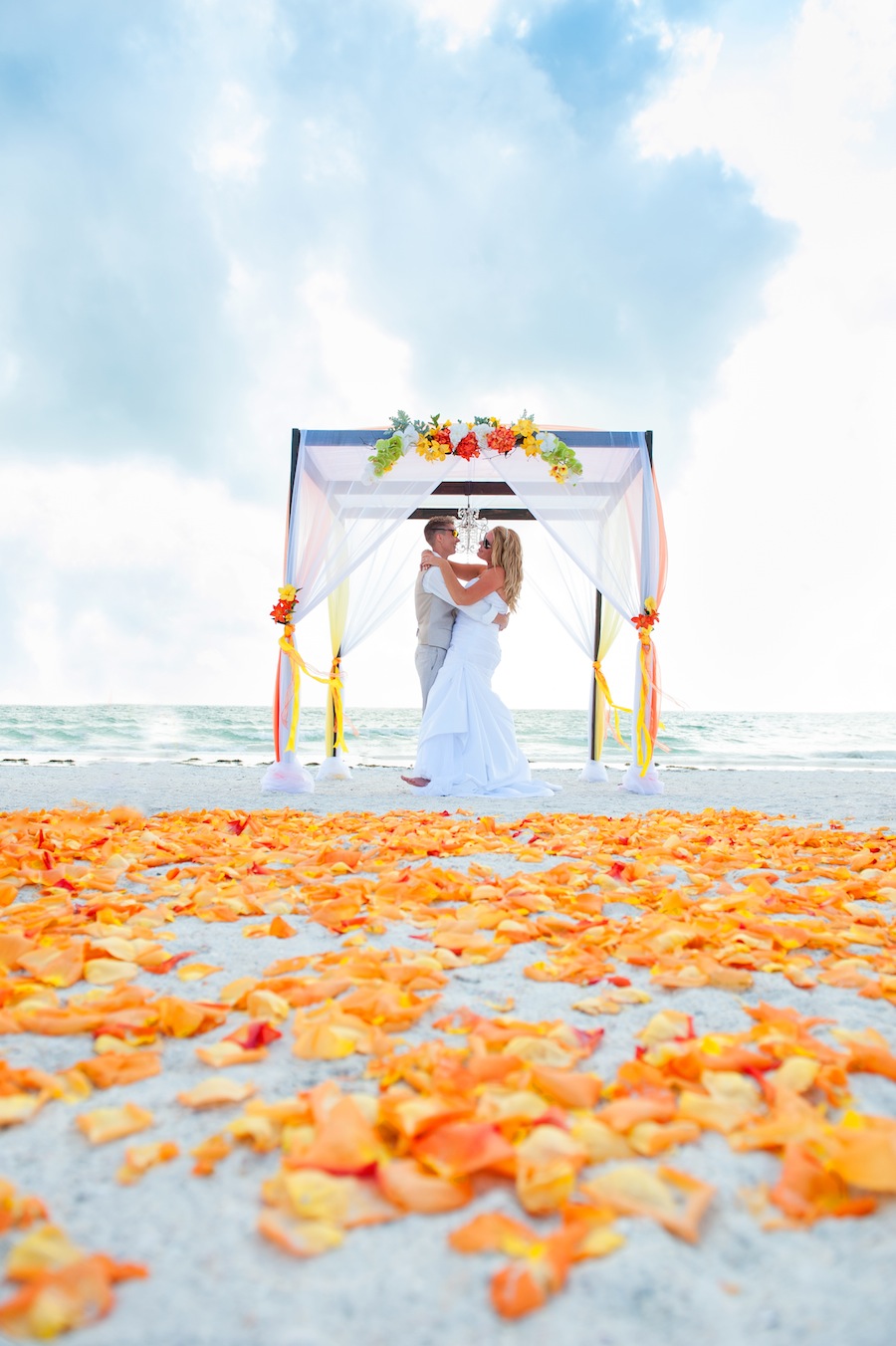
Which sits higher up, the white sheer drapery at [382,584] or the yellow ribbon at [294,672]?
the white sheer drapery at [382,584]

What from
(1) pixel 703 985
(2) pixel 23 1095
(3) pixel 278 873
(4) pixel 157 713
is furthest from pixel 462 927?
(4) pixel 157 713

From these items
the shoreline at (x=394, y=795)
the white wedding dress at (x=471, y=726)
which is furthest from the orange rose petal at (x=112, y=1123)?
the white wedding dress at (x=471, y=726)

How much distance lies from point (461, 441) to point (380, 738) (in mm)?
13639

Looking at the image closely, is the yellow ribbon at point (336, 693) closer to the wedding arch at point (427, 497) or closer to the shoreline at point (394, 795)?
the wedding arch at point (427, 497)

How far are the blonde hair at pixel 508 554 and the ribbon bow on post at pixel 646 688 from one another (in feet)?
3.66

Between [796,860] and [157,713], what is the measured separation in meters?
22.2

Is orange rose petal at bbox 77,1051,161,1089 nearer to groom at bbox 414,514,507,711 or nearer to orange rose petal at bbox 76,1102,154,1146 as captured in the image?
orange rose petal at bbox 76,1102,154,1146

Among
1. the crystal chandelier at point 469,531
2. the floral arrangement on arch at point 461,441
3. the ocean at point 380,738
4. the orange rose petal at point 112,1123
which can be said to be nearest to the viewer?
the orange rose petal at point 112,1123

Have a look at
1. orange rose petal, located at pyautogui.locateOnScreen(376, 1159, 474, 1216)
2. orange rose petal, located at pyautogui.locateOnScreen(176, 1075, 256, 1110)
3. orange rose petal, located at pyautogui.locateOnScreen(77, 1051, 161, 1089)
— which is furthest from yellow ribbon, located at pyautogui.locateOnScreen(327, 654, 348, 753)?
orange rose petal, located at pyautogui.locateOnScreen(376, 1159, 474, 1216)

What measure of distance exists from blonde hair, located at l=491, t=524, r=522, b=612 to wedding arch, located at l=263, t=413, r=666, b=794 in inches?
15.0

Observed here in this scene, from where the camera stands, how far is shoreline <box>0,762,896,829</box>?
215 inches

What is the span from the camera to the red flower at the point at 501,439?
6.46m

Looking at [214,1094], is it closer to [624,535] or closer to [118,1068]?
[118,1068]

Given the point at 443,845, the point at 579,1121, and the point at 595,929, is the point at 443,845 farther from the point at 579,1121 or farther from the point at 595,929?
the point at 579,1121
